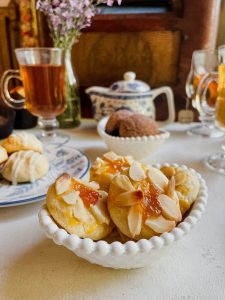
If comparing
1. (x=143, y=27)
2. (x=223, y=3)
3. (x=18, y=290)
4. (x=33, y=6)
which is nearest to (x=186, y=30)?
(x=143, y=27)

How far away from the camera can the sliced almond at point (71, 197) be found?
0.32 m

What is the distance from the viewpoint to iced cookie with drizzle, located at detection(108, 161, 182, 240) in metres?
0.31

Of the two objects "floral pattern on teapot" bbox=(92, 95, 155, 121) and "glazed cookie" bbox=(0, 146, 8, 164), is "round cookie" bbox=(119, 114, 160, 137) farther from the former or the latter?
"glazed cookie" bbox=(0, 146, 8, 164)

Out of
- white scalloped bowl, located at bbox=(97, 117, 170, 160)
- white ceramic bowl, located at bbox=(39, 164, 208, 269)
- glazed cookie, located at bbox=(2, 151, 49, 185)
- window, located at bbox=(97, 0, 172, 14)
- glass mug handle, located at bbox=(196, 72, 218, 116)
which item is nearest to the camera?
white ceramic bowl, located at bbox=(39, 164, 208, 269)

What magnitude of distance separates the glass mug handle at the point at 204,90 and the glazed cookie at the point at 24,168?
0.48 metres

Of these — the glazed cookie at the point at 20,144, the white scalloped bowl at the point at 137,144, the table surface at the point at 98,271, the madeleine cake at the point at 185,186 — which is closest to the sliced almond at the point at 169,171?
the madeleine cake at the point at 185,186

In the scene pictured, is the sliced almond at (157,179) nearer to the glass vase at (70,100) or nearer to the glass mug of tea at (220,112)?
the glass mug of tea at (220,112)

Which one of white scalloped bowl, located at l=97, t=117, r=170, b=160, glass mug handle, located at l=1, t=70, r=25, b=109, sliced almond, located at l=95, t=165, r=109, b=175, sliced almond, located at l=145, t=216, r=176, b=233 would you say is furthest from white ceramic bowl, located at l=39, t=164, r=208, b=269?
glass mug handle, located at l=1, t=70, r=25, b=109

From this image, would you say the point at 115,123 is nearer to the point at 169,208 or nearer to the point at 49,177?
the point at 49,177

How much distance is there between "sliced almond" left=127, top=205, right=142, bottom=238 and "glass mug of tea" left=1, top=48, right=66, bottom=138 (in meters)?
0.60

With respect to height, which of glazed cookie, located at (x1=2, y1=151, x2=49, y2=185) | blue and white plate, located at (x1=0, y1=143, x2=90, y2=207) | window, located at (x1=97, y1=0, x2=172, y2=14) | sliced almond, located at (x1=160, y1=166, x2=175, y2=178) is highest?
window, located at (x1=97, y1=0, x2=172, y2=14)

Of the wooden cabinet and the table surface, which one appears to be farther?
the wooden cabinet

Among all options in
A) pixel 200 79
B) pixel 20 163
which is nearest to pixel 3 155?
pixel 20 163

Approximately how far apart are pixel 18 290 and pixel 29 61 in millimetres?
660
